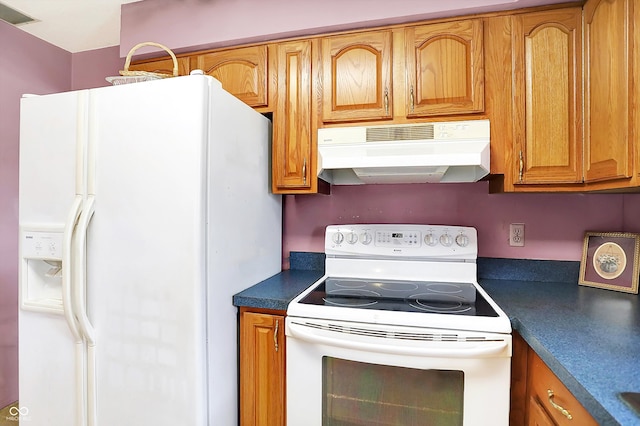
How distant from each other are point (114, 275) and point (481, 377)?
1.41 metres

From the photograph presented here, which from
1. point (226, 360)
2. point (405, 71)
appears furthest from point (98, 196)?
point (405, 71)

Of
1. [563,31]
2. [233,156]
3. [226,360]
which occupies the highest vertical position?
[563,31]

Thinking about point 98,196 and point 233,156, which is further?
point 233,156

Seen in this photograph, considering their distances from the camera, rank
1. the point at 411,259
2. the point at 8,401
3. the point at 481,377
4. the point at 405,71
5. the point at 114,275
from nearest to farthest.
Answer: the point at 481,377
the point at 114,275
the point at 405,71
the point at 411,259
the point at 8,401

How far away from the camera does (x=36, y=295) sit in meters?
1.49

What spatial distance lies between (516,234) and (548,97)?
0.70 m

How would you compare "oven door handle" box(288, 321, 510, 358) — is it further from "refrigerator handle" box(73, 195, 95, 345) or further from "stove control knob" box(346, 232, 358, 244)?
"refrigerator handle" box(73, 195, 95, 345)

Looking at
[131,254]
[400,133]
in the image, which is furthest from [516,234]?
[131,254]

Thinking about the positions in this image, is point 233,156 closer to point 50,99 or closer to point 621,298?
point 50,99

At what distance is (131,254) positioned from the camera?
131cm

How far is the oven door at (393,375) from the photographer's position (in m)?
1.15

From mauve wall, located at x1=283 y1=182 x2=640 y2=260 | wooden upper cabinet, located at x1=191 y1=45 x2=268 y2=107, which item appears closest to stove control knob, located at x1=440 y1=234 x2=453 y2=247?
mauve wall, located at x1=283 y1=182 x2=640 y2=260

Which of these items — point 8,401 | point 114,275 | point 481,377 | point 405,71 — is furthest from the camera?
point 8,401

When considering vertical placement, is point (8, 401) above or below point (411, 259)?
below
